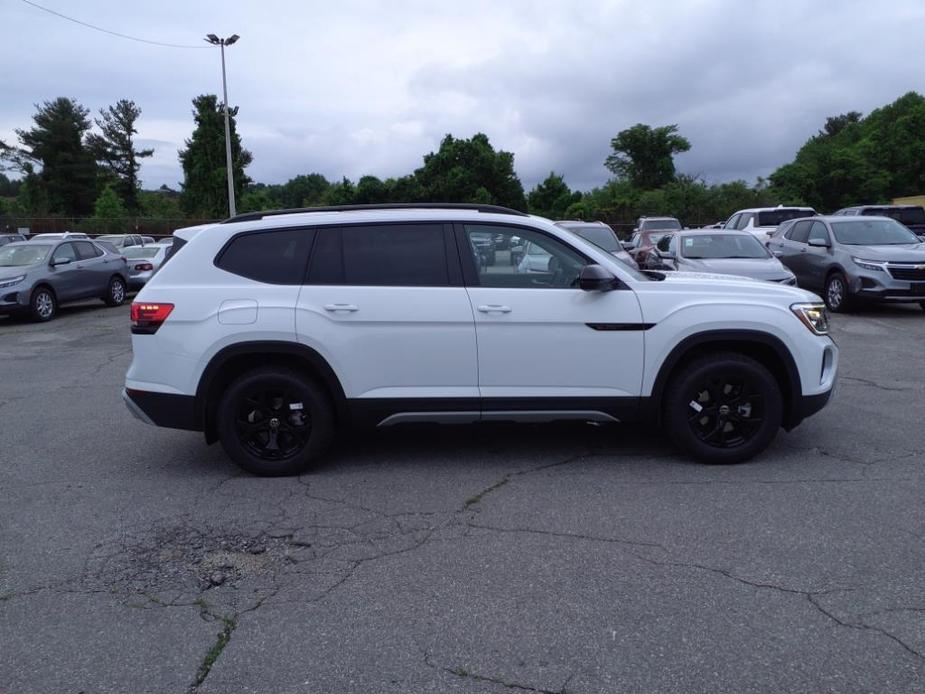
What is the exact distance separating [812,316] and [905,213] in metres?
19.0

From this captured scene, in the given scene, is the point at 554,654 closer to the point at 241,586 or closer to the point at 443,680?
the point at 443,680

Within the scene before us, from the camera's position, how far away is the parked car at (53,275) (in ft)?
50.6

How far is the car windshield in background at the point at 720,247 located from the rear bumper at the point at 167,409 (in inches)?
400

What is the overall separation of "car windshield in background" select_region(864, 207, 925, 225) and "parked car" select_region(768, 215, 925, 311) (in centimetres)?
696

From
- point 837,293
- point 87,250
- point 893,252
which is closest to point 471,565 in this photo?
point 893,252

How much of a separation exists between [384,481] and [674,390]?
2096 mm

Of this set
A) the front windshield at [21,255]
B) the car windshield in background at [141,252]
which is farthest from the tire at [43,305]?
the car windshield in background at [141,252]

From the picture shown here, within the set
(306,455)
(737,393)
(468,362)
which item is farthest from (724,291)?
(306,455)

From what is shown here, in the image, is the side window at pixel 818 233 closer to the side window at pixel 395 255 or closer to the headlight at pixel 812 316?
the headlight at pixel 812 316

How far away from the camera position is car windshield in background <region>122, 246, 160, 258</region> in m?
21.6

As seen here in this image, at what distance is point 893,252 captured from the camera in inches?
524

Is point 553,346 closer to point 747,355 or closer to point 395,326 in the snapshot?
point 395,326

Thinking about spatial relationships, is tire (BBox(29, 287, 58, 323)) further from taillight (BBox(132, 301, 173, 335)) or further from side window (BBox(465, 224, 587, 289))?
side window (BBox(465, 224, 587, 289))

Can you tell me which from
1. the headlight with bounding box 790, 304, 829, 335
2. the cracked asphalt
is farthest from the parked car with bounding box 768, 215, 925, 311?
the headlight with bounding box 790, 304, 829, 335
